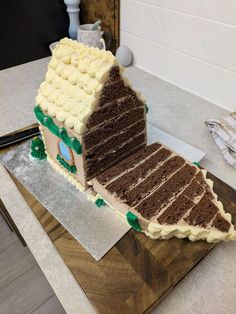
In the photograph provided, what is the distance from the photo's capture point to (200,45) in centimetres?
109

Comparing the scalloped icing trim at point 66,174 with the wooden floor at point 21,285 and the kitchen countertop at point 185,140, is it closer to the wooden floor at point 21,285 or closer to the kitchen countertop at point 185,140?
the kitchen countertop at point 185,140

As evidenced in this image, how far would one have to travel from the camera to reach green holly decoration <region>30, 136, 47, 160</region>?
89cm

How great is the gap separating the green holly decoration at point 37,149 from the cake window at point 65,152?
0.12 meters

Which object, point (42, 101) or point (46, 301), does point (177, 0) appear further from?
point (46, 301)

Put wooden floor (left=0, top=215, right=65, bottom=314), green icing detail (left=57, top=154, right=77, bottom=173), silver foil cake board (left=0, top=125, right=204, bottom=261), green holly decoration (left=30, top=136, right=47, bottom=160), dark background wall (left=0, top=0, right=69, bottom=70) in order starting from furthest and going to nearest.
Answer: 1. dark background wall (left=0, top=0, right=69, bottom=70)
2. wooden floor (left=0, top=215, right=65, bottom=314)
3. green holly decoration (left=30, top=136, right=47, bottom=160)
4. green icing detail (left=57, top=154, right=77, bottom=173)
5. silver foil cake board (left=0, top=125, right=204, bottom=261)

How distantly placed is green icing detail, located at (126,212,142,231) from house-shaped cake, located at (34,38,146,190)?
0.16m

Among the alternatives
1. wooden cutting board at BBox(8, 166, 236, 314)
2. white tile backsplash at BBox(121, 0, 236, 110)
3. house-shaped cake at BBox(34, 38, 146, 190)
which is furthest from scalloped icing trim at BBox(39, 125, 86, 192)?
white tile backsplash at BBox(121, 0, 236, 110)

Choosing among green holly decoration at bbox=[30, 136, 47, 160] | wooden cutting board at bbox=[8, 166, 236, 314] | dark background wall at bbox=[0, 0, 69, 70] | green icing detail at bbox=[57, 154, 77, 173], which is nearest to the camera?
wooden cutting board at bbox=[8, 166, 236, 314]

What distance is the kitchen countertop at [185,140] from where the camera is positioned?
60 centimetres

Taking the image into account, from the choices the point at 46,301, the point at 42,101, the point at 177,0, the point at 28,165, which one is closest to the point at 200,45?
the point at 177,0

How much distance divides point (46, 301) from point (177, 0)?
50.8 inches

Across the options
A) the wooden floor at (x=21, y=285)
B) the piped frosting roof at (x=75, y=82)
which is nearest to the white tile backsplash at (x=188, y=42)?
the piped frosting roof at (x=75, y=82)

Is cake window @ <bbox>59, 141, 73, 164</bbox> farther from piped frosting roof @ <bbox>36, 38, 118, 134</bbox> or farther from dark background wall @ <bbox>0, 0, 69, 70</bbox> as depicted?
dark background wall @ <bbox>0, 0, 69, 70</bbox>

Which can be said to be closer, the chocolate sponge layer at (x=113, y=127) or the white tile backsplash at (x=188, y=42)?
the chocolate sponge layer at (x=113, y=127)
